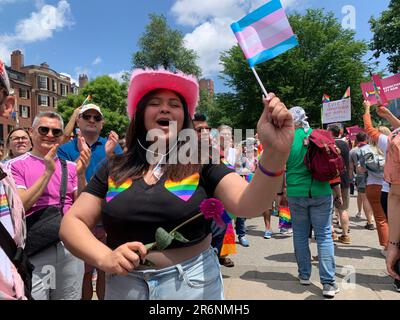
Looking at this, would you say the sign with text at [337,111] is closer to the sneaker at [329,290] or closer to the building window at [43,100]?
the sneaker at [329,290]

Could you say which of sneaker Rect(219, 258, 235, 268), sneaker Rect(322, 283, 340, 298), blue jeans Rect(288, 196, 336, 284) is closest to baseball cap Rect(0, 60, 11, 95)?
blue jeans Rect(288, 196, 336, 284)

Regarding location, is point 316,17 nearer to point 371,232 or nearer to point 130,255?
point 371,232

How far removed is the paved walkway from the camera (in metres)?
3.99

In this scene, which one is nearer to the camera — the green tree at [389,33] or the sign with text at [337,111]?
the sign with text at [337,111]

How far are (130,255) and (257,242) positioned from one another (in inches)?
207

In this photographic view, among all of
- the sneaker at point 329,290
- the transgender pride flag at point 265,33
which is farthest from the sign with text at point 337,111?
the transgender pride flag at point 265,33

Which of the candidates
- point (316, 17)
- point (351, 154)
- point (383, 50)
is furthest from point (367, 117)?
point (316, 17)

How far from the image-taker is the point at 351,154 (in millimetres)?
7938

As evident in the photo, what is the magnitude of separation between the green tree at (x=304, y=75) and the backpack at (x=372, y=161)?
22.7 metres

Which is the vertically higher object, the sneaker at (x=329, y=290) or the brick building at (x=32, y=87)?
the brick building at (x=32, y=87)

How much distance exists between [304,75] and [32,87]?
40.7 m

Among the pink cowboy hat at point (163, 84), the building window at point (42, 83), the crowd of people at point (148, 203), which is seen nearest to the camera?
the crowd of people at point (148, 203)

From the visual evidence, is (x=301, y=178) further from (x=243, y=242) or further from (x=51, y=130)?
(x=51, y=130)

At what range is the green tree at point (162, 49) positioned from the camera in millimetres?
36781
